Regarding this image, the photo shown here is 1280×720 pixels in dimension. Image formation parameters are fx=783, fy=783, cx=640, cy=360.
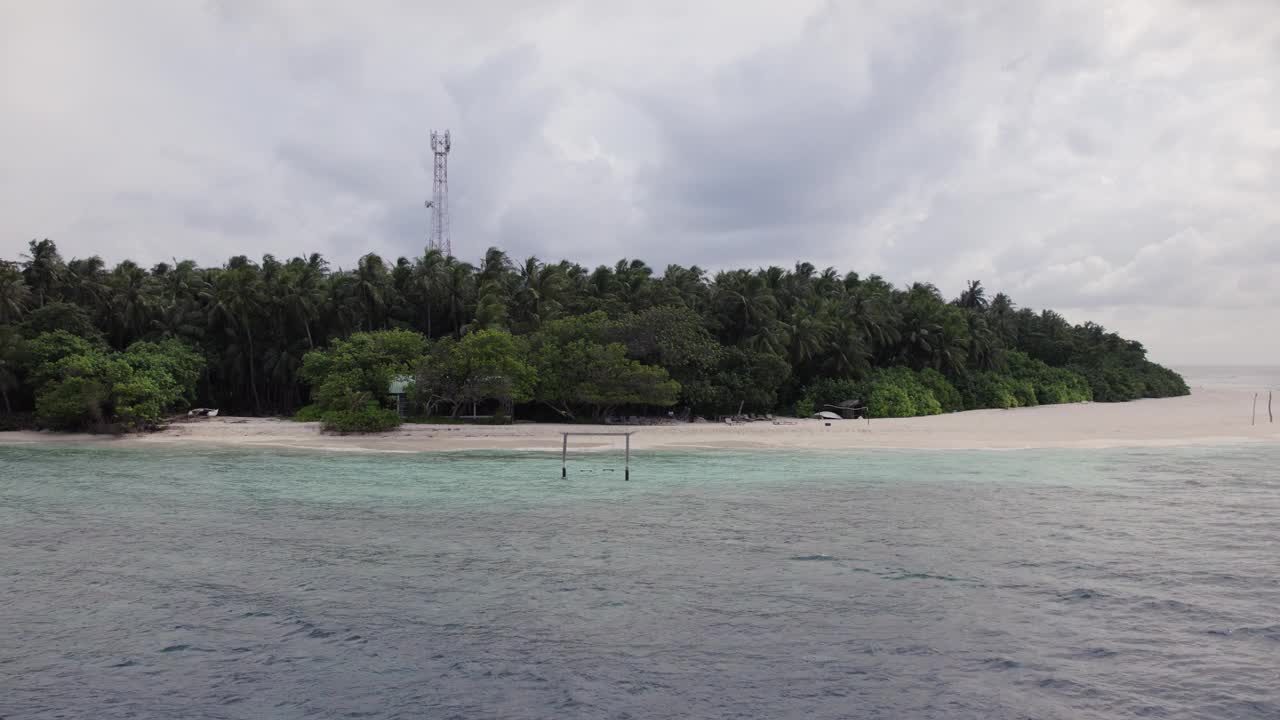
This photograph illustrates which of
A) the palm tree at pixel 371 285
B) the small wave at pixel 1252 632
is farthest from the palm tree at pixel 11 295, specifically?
the small wave at pixel 1252 632

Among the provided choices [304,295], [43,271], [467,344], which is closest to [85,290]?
[43,271]

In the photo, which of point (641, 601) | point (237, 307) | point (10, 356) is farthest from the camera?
point (237, 307)

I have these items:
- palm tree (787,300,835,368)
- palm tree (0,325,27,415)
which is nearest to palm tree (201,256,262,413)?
palm tree (0,325,27,415)

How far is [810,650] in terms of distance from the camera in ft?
38.5

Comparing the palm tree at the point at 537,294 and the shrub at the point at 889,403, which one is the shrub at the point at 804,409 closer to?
the shrub at the point at 889,403

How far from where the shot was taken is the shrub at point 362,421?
41969 mm

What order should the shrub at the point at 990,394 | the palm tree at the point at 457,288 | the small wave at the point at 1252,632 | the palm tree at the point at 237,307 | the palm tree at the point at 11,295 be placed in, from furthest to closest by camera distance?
the shrub at the point at 990,394 → the palm tree at the point at 457,288 → the palm tree at the point at 237,307 → the palm tree at the point at 11,295 → the small wave at the point at 1252,632

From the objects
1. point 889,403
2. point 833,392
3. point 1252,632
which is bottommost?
point 1252,632

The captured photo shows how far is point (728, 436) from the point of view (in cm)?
4200

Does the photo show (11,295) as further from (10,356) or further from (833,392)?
(833,392)

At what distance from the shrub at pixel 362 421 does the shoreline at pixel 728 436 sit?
23.4 inches

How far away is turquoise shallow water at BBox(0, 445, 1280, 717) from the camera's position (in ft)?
33.8

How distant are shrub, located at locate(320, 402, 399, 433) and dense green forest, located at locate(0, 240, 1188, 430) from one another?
0.36ft

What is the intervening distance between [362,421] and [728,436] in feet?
64.4
